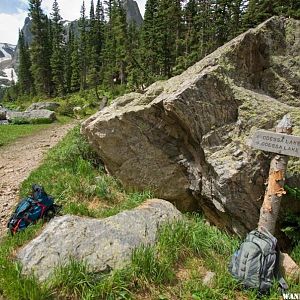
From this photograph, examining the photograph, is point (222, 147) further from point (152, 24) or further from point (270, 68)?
point (152, 24)

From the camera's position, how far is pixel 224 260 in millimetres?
4707

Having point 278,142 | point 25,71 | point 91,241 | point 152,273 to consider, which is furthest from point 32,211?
point 25,71

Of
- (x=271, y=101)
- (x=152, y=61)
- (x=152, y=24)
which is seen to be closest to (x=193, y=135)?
(x=271, y=101)

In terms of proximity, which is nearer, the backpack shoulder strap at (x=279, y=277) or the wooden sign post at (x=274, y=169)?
the backpack shoulder strap at (x=279, y=277)

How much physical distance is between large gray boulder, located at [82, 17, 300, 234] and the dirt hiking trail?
2385 mm

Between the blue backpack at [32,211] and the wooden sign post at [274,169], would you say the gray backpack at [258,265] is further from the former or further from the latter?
the blue backpack at [32,211]

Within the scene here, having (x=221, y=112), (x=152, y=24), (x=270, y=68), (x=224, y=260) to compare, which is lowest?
(x=224, y=260)

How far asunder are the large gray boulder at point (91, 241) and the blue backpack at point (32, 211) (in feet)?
2.40

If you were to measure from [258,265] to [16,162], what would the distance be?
850 centimetres

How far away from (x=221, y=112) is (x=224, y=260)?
8.73ft

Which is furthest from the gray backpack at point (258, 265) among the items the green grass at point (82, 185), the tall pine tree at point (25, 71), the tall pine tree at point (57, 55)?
the tall pine tree at point (25, 71)

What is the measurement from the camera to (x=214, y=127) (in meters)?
5.80

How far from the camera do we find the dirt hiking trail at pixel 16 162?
23.0ft

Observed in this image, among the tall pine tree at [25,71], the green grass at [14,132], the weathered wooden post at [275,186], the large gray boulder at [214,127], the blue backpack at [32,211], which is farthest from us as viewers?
the tall pine tree at [25,71]
